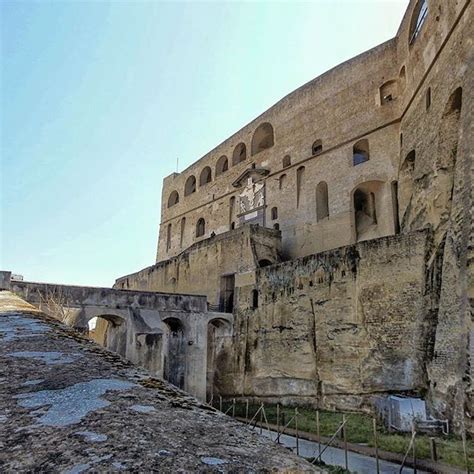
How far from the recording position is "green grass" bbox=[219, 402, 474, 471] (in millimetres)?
8195

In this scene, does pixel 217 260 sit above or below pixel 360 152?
below

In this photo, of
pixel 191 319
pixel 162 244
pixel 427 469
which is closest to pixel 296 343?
pixel 191 319

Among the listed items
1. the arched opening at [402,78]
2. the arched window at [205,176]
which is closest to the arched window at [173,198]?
the arched window at [205,176]

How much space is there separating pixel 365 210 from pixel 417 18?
28.6ft

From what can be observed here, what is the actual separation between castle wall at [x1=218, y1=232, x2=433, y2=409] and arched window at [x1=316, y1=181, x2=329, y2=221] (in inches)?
227

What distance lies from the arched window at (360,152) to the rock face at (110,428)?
20558 millimetres

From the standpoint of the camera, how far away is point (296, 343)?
15758 millimetres

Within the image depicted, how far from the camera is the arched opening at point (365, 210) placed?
1991 centimetres

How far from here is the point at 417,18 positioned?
56.6 ft

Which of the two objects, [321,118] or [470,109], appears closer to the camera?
[470,109]

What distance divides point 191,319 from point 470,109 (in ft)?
41.0

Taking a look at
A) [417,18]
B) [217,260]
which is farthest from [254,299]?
[417,18]

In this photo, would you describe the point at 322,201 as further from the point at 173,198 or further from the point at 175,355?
the point at 173,198

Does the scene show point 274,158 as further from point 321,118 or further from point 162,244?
point 162,244
